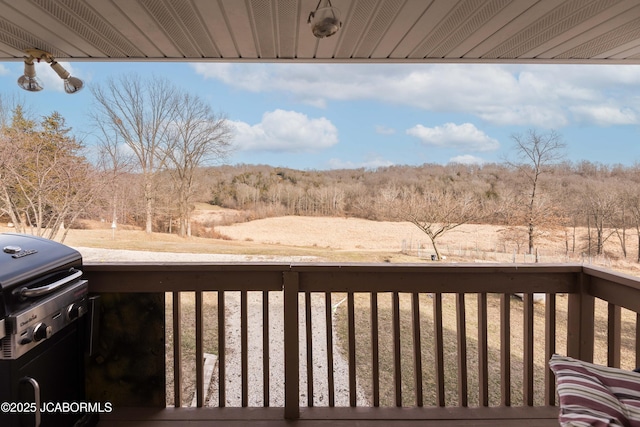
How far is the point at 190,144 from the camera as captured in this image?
189 inches

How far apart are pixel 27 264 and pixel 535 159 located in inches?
203

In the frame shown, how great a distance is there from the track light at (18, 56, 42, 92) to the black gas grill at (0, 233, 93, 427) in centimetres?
127

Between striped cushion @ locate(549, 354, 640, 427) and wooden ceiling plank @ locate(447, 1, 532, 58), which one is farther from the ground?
wooden ceiling plank @ locate(447, 1, 532, 58)

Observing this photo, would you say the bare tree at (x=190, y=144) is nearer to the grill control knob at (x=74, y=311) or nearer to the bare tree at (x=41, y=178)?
the bare tree at (x=41, y=178)

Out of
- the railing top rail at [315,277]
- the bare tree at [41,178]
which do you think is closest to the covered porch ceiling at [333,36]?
the railing top rail at [315,277]

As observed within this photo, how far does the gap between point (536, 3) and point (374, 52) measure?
789 millimetres

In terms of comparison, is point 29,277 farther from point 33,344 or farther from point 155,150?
point 155,150

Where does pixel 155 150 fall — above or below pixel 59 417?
above

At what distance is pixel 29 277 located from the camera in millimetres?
1080

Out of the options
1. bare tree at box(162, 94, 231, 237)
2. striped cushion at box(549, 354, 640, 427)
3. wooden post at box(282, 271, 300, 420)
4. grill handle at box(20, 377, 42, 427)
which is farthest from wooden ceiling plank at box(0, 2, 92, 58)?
bare tree at box(162, 94, 231, 237)

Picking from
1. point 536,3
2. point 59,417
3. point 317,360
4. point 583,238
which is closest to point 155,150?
point 317,360

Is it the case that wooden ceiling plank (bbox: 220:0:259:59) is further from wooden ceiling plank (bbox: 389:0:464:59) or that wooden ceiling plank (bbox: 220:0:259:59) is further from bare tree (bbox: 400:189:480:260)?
bare tree (bbox: 400:189:480:260)

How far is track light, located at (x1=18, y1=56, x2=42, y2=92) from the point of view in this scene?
78.3 inches

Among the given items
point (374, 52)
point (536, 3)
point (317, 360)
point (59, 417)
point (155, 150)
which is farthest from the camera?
point (155, 150)
